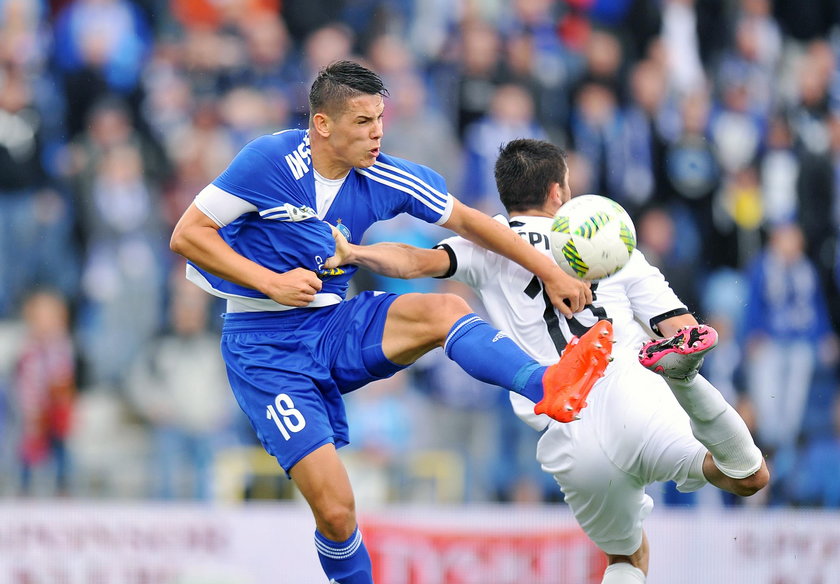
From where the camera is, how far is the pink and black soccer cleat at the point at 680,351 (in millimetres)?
5570

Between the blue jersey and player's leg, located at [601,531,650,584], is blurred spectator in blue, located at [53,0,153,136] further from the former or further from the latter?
player's leg, located at [601,531,650,584]

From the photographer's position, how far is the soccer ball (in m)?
5.93

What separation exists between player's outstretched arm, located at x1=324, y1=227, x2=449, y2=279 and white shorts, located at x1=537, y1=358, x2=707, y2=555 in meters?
1.02

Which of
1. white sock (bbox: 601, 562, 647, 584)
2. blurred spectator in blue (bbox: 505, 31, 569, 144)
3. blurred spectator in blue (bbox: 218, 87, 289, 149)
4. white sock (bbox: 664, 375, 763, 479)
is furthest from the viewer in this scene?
blurred spectator in blue (bbox: 505, 31, 569, 144)

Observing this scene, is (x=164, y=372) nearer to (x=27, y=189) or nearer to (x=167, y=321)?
(x=167, y=321)

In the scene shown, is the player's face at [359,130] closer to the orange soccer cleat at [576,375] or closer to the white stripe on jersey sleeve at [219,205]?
the white stripe on jersey sleeve at [219,205]

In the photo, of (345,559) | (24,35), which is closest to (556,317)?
(345,559)

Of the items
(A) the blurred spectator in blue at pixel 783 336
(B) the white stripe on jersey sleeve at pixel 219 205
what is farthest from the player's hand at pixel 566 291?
(A) the blurred spectator in blue at pixel 783 336

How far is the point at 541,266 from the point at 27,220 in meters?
6.30

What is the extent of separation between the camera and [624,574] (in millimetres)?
6875

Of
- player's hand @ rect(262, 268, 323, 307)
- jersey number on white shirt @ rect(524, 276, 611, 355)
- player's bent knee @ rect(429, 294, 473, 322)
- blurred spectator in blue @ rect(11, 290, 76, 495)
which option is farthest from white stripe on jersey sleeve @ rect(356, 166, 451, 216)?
blurred spectator in blue @ rect(11, 290, 76, 495)

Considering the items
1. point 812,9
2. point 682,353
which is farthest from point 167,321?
point 812,9

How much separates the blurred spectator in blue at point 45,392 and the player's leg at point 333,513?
454 centimetres

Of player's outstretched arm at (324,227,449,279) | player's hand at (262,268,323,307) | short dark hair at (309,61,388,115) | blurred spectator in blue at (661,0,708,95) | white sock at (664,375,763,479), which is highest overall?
blurred spectator in blue at (661,0,708,95)
